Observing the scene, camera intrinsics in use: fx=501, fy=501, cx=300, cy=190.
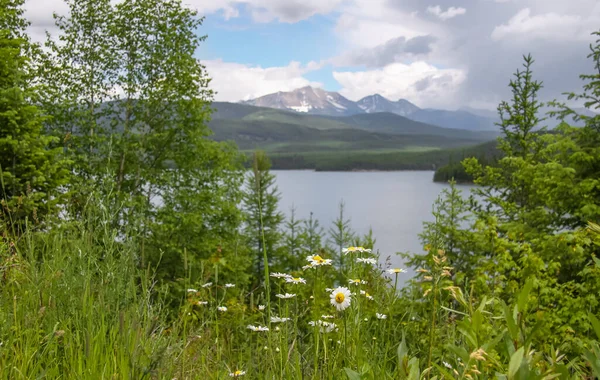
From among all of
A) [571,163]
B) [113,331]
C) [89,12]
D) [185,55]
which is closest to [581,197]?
[571,163]

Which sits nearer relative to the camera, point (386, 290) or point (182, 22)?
point (386, 290)

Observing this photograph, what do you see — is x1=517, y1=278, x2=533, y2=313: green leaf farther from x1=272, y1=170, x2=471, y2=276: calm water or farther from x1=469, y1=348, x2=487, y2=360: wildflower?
x1=272, y1=170, x2=471, y2=276: calm water

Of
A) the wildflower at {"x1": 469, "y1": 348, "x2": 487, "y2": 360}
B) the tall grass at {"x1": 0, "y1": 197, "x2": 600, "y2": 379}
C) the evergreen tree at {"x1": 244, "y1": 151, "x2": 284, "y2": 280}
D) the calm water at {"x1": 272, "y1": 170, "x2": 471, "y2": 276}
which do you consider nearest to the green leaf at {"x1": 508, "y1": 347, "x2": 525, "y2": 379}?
the wildflower at {"x1": 469, "y1": 348, "x2": 487, "y2": 360}

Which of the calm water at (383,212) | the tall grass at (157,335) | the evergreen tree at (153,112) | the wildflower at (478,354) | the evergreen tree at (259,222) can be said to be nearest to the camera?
the wildflower at (478,354)

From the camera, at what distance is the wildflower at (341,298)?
2.05 meters

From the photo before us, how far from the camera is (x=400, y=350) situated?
1.03 meters

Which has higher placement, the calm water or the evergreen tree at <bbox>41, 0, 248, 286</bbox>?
the evergreen tree at <bbox>41, 0, 248, 286</bbox>

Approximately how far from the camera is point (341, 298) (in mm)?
2098

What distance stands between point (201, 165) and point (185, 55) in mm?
4975

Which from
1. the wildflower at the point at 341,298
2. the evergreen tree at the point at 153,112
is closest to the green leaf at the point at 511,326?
the wildflower at the point at 341,298

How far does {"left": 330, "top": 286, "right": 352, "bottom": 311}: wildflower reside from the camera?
205cm

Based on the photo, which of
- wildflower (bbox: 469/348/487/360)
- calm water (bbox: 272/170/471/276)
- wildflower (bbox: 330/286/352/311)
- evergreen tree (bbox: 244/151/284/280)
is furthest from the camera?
calm water (bbox: 272/170/471/276)

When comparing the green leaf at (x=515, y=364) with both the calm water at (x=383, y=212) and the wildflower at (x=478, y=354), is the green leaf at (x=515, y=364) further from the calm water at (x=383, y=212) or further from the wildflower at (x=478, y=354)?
the calm water at (x=383, y=212)

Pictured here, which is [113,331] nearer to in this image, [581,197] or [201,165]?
[581,197]
